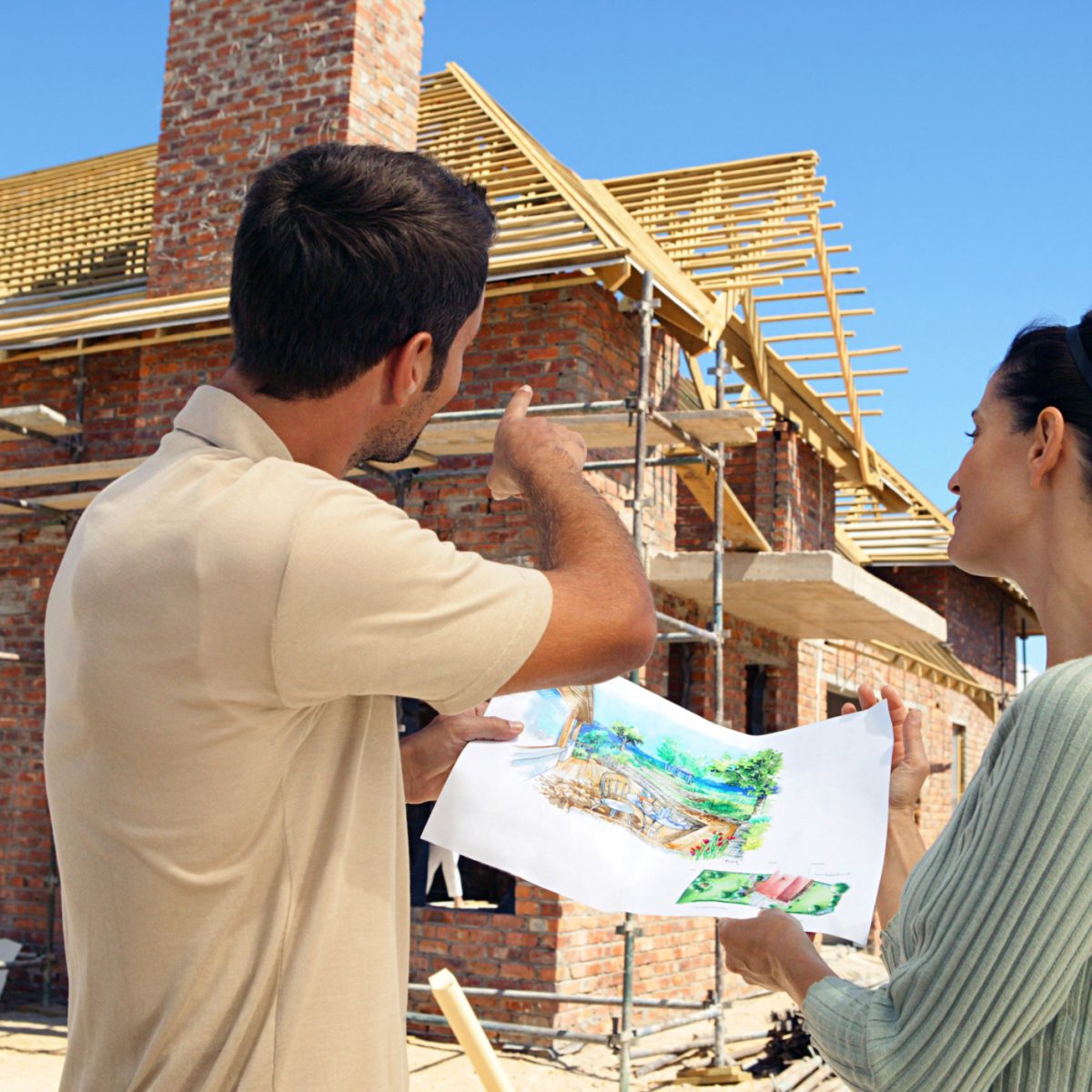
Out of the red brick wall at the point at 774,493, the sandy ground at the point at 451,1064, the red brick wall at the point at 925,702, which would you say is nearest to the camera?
the sandy ground at the point at 451,1064

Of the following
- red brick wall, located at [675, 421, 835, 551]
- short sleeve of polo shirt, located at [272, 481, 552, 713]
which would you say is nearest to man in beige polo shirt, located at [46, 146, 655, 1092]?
short sleeve of polo shirt, located at [272, 481, 552, 713]

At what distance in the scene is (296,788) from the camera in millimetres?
1393

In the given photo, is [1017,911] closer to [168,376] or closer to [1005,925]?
[1005,925]

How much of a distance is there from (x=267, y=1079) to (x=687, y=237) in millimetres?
9289

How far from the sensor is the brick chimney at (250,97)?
9492mm

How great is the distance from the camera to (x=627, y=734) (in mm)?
2805

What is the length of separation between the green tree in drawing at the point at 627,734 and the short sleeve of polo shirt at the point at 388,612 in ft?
4.70

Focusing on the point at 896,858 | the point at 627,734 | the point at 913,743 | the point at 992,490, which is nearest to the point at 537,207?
the point at 627,734

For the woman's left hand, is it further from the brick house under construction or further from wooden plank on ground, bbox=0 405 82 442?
wooden plank on ground, bbox=0 405 82 442

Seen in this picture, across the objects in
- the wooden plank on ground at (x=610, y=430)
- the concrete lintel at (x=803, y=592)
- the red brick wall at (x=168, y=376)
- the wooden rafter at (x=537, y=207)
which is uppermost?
the wooden rafter at (x=537, y=207)

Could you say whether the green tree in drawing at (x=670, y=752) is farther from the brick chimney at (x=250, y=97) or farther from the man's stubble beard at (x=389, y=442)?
the brick chimney at (x=250, y=97)

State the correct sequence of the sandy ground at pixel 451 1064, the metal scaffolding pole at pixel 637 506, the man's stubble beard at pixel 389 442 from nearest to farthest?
the man's stubble beard at pixel 389 442, the metal scaffolding pole at pixel 637 506, the sandy ground at pixel 451 1064

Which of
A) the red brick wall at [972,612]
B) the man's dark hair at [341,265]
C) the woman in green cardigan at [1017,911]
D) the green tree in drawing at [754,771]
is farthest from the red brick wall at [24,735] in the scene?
the red brick wall at [972,612]

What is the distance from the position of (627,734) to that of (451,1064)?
611cm
